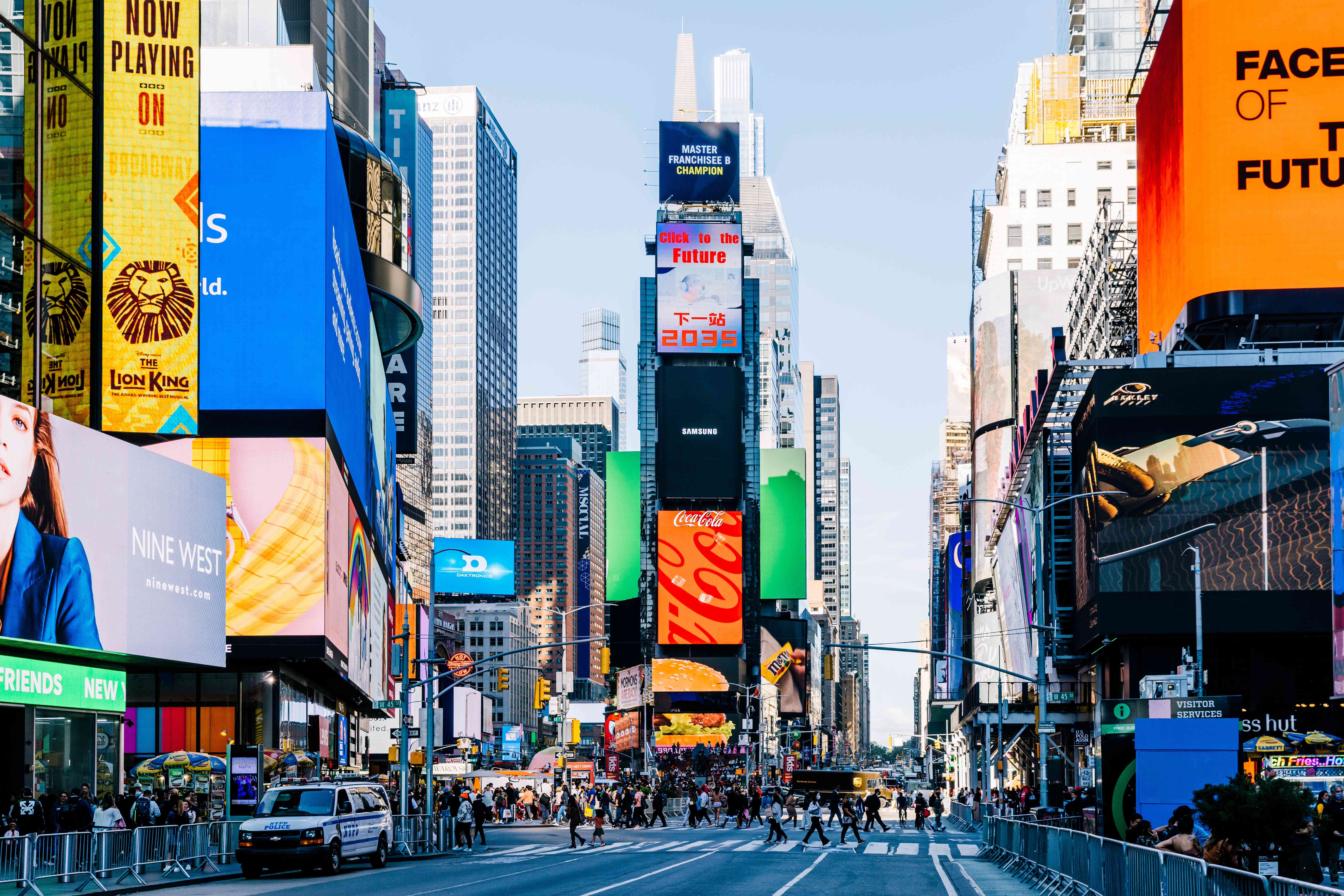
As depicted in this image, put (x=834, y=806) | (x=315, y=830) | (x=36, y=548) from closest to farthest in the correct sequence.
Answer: (x=315, y=830)
(x=36, y=548)
(x=834, y=806)

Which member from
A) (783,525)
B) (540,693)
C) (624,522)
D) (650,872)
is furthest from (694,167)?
→ (650,872)

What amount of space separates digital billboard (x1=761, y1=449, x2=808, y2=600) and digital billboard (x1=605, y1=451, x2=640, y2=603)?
1527cm

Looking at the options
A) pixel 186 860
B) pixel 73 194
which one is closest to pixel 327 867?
pixel 186 860

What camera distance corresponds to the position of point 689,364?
173750 millimetres

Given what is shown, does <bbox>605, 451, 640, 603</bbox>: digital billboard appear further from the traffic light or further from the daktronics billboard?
the traffic light

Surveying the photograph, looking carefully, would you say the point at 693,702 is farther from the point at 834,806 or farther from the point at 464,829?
the point at 464,829

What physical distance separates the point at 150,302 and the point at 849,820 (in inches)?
1181

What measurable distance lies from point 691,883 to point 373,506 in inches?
1954

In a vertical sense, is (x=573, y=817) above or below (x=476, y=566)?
below

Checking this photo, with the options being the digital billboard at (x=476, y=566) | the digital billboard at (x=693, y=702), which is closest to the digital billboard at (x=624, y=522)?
the digital billboard at (x=476, y=566)

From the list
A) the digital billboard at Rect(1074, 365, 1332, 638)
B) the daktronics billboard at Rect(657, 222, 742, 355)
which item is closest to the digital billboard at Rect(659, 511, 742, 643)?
the daktronics billboard at Rect(657, 222, 742, 355)

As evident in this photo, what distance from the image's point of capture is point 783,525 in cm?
19538

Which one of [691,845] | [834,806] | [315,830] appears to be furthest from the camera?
[834,806]

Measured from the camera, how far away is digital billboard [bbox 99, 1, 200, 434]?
175ft
